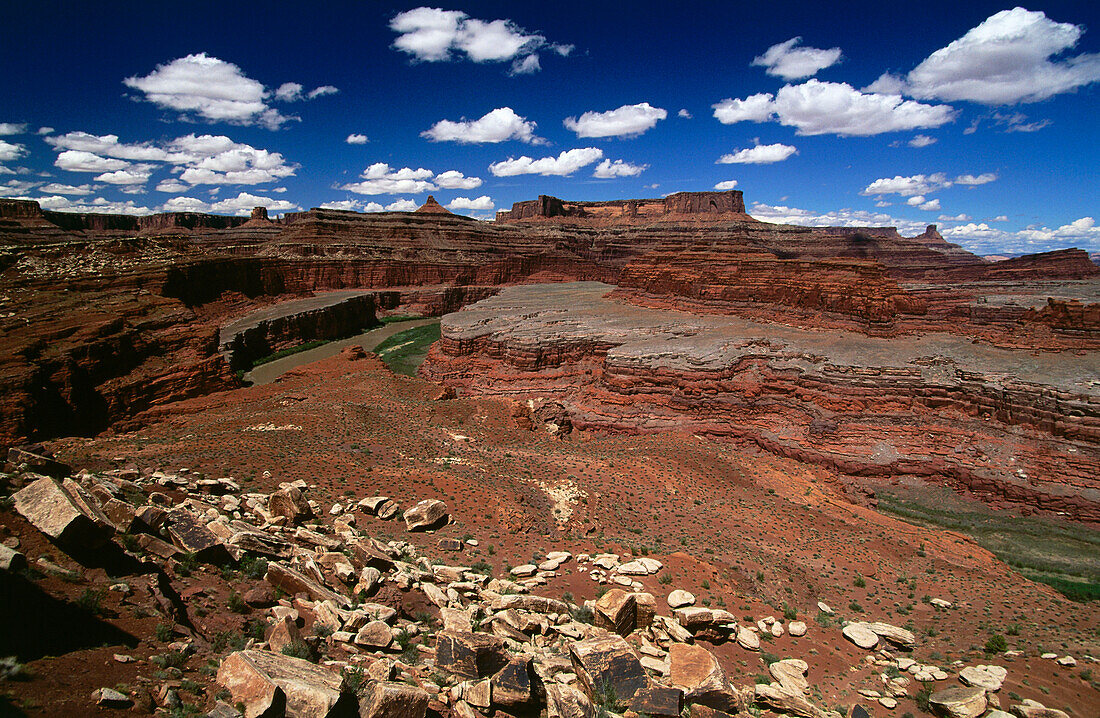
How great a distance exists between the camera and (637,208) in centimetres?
12431

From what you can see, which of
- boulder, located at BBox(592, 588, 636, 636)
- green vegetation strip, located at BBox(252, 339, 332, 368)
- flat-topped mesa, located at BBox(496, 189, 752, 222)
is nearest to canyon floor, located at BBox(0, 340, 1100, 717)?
boulder, located at BBox(592, 588, 636, 636)

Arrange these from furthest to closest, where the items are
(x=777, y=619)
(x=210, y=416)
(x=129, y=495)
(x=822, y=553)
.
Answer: (x=210, y=416) → (x=822, y=553) → (x=777, y=619) → (x=129, y=495)

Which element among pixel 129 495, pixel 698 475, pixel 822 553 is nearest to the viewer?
pixel 129 495

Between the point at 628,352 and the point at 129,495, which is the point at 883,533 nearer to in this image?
the point at 628,352

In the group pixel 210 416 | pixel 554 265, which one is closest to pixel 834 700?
pixel 210 416

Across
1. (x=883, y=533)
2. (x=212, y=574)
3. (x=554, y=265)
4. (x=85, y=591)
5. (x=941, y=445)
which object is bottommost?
(x=883, y=533)

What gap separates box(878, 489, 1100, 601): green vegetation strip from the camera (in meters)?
13.6

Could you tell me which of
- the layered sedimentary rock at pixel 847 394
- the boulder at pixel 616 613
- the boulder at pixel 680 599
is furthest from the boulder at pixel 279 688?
the layered sedimentary rock at pixel 847 394

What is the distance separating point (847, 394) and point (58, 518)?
77.1 ft

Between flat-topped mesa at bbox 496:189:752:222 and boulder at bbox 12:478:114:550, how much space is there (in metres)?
111

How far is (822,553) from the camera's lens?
13.3m

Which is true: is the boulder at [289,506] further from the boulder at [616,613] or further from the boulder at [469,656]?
the boulder at [616,613]

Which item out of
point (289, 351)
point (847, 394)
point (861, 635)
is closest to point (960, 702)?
point (861, 635)

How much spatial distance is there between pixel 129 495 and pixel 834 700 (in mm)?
12222
